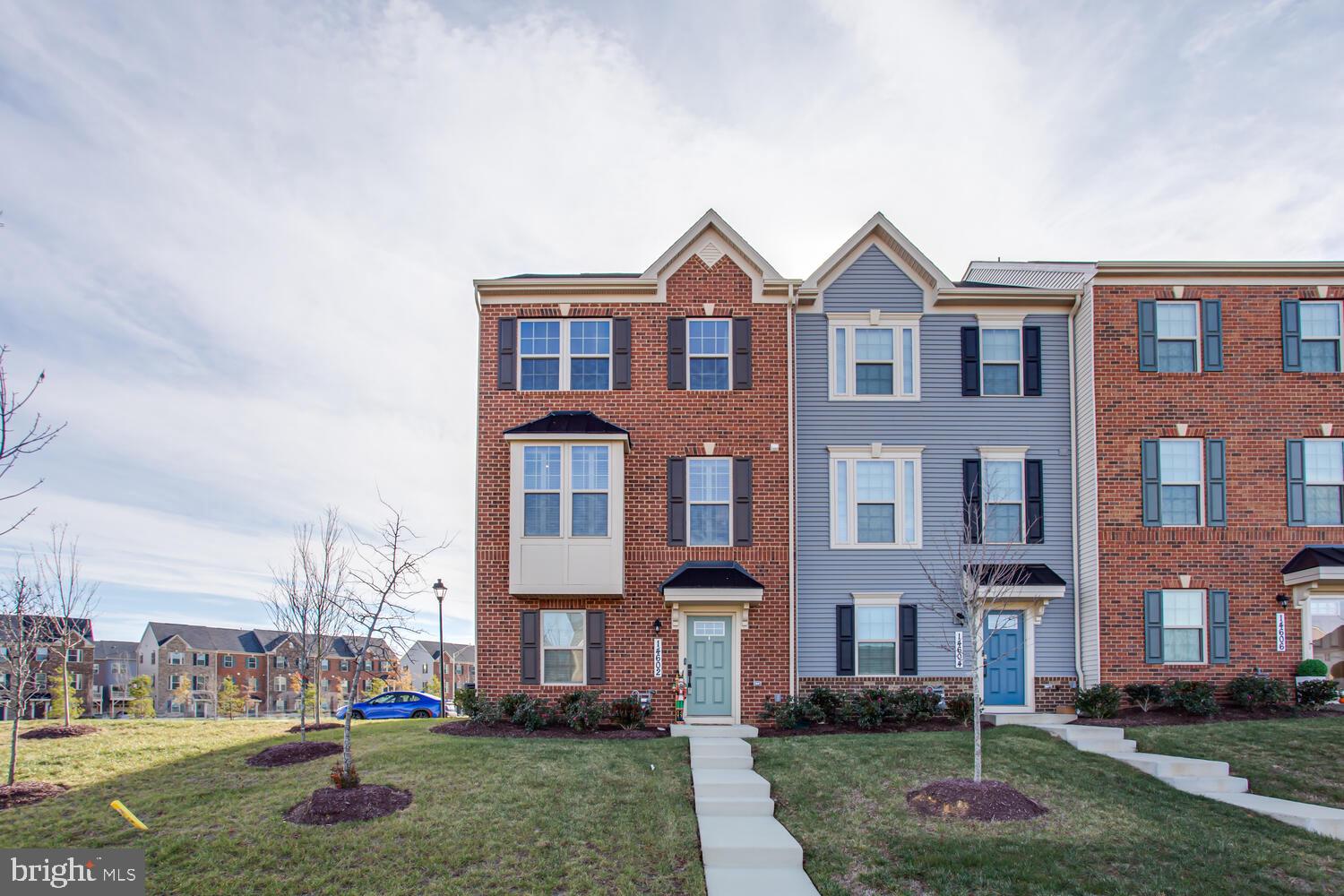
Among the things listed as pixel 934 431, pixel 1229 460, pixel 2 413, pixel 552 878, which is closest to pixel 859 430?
pixel 934 431

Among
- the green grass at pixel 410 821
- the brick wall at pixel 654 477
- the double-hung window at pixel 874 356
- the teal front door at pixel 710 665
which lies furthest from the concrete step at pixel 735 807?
the double-hung window at pixel 874 356

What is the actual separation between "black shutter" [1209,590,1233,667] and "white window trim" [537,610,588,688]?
11.8m

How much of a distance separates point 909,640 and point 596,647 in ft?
19.7

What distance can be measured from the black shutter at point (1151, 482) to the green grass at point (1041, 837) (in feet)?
20.9

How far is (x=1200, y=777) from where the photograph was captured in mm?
12758

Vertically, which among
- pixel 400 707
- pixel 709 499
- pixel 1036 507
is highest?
pixel 709 499

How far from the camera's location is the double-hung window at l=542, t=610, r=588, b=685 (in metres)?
17.8

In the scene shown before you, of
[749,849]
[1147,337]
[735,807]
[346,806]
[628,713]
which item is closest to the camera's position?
[749,849]

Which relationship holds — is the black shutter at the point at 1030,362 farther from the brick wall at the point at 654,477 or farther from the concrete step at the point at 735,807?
the concrete step at the point at 735,807

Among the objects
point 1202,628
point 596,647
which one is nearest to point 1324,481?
point 1202,628

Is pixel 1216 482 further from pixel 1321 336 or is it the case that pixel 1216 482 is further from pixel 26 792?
pixel 26 792

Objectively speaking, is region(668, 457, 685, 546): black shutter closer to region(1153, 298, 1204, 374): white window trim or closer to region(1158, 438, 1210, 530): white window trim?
region(1158, 438, 1210, 530): white window trim

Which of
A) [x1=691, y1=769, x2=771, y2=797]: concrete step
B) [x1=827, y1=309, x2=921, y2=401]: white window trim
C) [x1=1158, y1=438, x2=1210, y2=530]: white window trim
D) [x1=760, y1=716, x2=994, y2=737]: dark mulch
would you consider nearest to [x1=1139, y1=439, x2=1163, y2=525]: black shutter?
[x1=1158, y1=438, x2=1210, y2=530]: white window trim

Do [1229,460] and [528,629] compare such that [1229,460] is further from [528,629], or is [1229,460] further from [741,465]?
[528,629]
